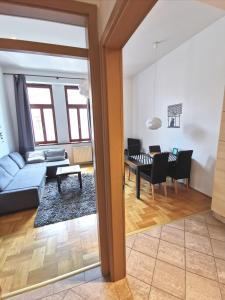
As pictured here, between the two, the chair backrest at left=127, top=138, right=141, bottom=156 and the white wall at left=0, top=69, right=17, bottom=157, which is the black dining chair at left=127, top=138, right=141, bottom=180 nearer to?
the chair backrest at left=127, top=138, right=141, bottom=156

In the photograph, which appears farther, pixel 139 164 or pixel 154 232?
pixel 139 164

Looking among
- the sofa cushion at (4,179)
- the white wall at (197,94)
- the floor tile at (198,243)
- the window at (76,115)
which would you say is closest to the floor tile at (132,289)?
the floor tile at (198,243)

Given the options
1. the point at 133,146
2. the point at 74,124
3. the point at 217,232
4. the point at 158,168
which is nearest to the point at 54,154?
the point at 74,124

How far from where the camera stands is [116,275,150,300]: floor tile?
1.36 meters

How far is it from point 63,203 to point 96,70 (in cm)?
246

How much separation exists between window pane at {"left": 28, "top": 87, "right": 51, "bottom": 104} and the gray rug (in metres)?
2.64

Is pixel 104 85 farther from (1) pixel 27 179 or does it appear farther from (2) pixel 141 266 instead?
(1) pixel 27 179

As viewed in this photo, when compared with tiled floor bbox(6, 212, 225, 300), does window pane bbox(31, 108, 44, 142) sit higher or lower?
higher

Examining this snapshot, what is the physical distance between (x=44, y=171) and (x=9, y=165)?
28.9 inches

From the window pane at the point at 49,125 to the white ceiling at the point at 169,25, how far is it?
2.85 metres

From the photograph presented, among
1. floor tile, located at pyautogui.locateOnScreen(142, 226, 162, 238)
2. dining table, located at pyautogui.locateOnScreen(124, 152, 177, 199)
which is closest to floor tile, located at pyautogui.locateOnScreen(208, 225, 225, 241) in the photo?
floor tile, located at pyautogui.locateOnScreen(142, 226, 162, 238)

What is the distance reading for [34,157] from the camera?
4.50 m

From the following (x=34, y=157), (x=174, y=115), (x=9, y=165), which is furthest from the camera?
(x=34, y=157)

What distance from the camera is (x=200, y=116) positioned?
304 centimetres
